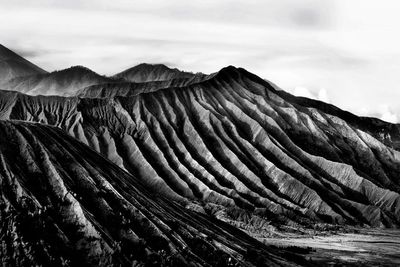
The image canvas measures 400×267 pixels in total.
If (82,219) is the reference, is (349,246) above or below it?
above

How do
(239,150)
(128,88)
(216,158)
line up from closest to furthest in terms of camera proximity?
(216,158) < (239,150) < (128,88)

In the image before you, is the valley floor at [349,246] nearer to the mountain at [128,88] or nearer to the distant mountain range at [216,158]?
the distant mountain range at [216,158]

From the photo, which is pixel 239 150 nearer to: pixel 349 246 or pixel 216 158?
pixel 216 158

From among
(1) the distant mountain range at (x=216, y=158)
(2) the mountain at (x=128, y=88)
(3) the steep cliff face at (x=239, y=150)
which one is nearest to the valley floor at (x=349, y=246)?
(1) the distant mountain range at (x=216, y=158)

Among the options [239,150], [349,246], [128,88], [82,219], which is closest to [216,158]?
[239,150]

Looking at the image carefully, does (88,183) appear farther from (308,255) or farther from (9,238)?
(308,255)

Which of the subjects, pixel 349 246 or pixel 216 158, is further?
pixel 216 158

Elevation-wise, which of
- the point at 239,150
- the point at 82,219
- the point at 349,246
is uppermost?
the point at 239,150

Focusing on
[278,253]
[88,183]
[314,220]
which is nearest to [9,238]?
[88,183]
